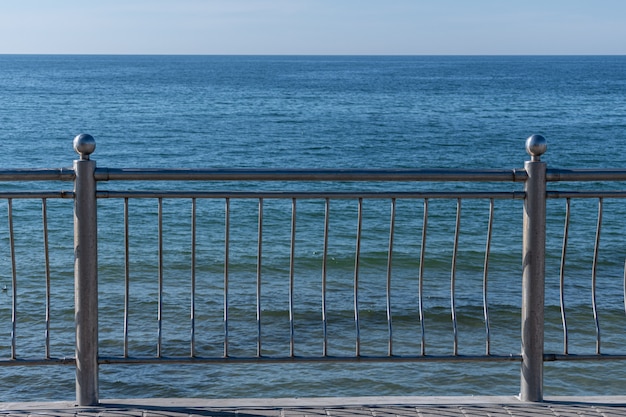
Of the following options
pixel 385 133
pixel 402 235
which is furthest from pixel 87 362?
pixel 385 133

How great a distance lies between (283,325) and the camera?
12531 millimetres

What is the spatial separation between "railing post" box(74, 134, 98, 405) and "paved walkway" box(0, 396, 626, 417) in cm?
16

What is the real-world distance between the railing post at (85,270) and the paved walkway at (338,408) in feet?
0.54

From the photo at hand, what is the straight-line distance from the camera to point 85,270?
481 centimetres

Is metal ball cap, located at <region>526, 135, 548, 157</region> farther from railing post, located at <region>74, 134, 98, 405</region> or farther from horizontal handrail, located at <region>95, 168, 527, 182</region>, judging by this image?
railing post, located at <region>74, 134, 98, 405</region>

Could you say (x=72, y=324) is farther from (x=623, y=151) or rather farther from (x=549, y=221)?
(x=623, y=151)

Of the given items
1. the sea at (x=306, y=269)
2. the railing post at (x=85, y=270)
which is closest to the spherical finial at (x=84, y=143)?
the railing post at (x=85, y=270)

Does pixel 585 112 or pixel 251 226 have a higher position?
pixel 585 112

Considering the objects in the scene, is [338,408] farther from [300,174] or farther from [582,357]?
[582,357]

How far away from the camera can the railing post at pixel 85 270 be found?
15.6ft

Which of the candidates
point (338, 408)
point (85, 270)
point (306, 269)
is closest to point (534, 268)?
point (338, 408)

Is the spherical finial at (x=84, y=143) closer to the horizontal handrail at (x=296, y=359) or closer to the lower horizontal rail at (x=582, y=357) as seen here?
the horizontal handrail at (x=296, y=359)

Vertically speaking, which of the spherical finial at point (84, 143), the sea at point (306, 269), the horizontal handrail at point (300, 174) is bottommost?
the sea at point (306, 269)

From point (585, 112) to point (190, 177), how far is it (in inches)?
2555
